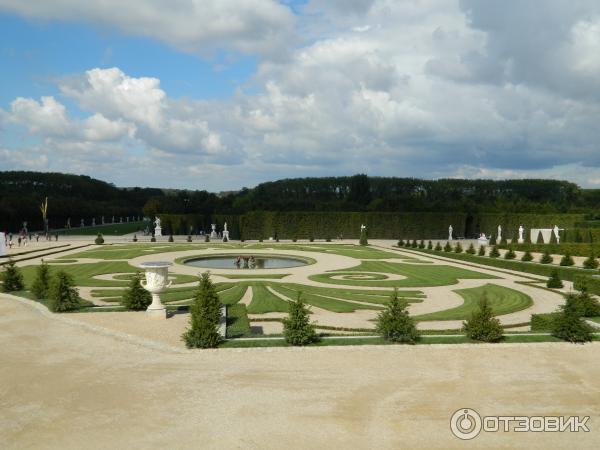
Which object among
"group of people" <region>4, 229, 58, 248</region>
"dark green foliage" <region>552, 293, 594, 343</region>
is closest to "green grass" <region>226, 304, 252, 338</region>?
"dark green foliage" <region>552, 293, 594, 343</region>

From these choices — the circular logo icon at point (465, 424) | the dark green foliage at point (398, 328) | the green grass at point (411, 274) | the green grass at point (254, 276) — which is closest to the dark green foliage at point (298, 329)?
the dark green foliage at point (398, 328)

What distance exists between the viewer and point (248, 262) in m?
35.2

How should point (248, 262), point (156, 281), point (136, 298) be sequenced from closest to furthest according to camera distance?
1. point (156, 281)
2. point (136, 298)
3. point (248, 262)

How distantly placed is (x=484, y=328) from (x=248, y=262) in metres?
23.9

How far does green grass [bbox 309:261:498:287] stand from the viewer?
84.6 feet

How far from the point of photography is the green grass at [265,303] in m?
18.8

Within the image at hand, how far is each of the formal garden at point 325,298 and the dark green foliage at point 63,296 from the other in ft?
0.12

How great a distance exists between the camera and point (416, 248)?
48.4 meters

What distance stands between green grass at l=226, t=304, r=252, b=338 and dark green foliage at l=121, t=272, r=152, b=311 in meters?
3.06

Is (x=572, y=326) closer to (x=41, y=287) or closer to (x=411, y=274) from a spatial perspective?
(x=411, y=274)

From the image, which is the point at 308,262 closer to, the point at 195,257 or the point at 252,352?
the point at 195,257

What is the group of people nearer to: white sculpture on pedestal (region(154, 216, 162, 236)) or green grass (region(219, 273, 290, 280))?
white sculpture on pedestal (region(154, 216, 162, 236))

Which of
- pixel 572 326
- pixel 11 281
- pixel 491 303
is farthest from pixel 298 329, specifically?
pixel 11 281

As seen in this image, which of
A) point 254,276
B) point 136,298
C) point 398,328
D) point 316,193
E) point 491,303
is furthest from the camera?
point 316,193
